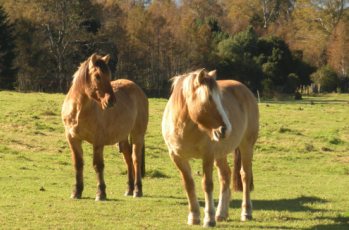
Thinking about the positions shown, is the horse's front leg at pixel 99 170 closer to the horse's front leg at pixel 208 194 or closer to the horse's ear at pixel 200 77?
the horse's front leg at pixel 208 194

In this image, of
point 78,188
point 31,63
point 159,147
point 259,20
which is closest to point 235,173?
point 78,188

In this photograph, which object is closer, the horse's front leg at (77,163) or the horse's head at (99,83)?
the horse's head at (99,83)

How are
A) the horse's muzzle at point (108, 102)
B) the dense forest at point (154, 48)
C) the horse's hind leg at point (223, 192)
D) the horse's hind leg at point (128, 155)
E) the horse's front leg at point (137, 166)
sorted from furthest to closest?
the dense forest at point (154, 48), the horse's hind leg at point (128, 155), the horse's front leg at point (137, 166), the horse's muzzle at point (108, 102), the horse's hind leg at point (223, 192)

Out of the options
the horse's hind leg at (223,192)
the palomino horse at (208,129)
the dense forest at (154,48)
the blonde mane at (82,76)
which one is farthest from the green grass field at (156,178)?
the dense forest at (154,48)

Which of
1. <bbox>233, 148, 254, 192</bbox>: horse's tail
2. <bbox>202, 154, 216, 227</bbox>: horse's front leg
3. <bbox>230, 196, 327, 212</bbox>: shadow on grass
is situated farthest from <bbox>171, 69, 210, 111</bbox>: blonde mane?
<bbox>230, 196, 327, 212</bbox>: shadow on grass

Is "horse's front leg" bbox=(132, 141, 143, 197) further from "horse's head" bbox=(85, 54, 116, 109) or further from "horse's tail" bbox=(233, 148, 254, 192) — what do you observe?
"horse's head" bbox=(85, 54, 116, 109)

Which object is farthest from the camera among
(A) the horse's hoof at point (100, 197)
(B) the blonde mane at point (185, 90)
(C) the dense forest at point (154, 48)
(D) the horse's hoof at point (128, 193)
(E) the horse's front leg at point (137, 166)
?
(C) the dense forest at point (154, 48)

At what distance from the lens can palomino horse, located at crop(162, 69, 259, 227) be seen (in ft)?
24.1

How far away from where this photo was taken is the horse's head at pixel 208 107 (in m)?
7.28

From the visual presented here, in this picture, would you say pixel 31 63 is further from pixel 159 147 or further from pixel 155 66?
pixel 159 147

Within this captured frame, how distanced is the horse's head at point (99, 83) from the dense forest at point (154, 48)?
116 feet

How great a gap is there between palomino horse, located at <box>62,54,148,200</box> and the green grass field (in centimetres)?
64

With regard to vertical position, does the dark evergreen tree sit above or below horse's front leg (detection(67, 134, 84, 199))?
above

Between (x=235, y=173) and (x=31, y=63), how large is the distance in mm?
38655
